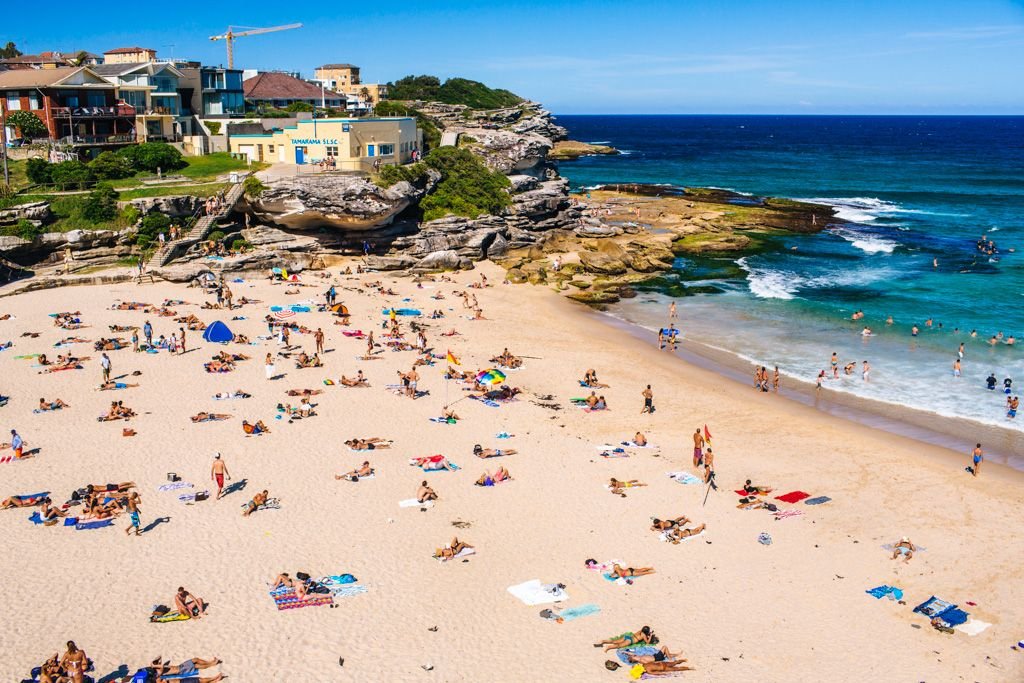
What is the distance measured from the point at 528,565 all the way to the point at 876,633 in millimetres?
6562

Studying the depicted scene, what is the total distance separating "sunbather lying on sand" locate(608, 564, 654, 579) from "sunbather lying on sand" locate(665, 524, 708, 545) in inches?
54.7

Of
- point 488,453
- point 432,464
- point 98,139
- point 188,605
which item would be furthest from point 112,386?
point 98,139

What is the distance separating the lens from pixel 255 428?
21.8 m

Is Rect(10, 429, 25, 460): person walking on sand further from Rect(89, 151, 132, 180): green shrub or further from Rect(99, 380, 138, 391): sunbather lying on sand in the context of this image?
Rect(89, 151, 132, 180): green shrub

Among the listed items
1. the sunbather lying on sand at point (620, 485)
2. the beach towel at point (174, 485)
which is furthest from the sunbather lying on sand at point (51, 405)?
the sunbather lying on sand at point (620, 485)

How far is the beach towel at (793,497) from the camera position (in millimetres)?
19547

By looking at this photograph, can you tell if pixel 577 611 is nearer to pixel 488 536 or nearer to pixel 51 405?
pixel 488 536

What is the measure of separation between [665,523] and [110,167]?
4038cm

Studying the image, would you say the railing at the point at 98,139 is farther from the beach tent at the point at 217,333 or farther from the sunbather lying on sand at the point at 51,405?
the sunbather lying on sand at the point at 51,405

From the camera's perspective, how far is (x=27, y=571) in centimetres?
1499

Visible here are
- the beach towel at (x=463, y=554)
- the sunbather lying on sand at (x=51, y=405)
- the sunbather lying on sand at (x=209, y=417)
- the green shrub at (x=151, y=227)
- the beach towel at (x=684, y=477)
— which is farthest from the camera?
the green shrub at (x=151, y=227)

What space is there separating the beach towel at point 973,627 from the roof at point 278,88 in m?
69.5

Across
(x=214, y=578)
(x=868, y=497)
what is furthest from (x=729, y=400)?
(x=214, y=578)

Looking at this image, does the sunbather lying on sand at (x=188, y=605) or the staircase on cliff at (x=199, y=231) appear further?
the staircase on cliff at (x=199, y=231)
